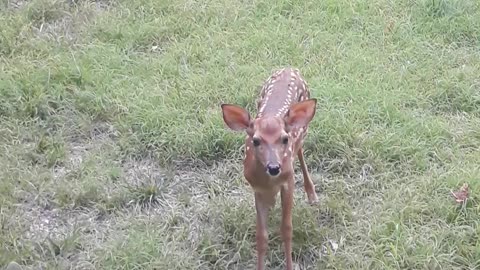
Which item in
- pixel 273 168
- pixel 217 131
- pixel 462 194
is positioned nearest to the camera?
pixel 273 168

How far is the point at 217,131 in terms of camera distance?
17.9ft

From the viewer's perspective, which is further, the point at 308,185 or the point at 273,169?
the point at 308,185

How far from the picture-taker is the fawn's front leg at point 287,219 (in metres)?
4.27

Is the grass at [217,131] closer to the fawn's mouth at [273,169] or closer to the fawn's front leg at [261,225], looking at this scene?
the fawn's front leg at [261,225]

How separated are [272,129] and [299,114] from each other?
7.6 inches

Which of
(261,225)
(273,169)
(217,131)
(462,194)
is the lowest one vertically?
(217,131)

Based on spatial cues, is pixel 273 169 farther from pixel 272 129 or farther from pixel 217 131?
pixel 217 131

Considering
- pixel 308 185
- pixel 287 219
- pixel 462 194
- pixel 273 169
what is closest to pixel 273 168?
pixel 273 169

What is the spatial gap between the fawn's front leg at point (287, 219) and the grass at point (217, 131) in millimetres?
196

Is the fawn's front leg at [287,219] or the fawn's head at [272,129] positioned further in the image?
the fawn's front leg at [287,219]

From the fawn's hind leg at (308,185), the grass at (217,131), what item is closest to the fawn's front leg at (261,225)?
the grass at (217,131)

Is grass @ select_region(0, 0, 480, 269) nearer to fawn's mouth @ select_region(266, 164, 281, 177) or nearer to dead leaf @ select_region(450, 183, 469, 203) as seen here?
dead leaf @ select_region(450, 183, 469, 203)

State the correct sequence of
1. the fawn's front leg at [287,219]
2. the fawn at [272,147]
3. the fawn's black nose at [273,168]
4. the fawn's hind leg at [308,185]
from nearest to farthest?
the fawn's black nose at [273,168], the fawn at [272,147], the fawn's front leg at [287,219], the fawn's hind leg at [308,185]

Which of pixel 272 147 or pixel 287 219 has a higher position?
pixel 272 147
